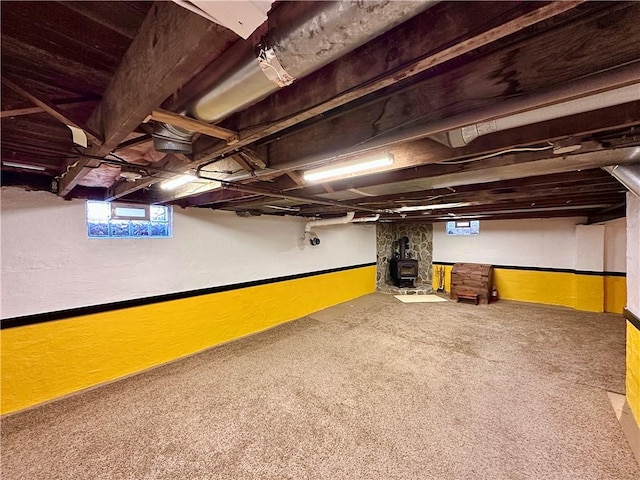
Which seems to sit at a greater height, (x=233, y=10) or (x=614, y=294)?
(x=233, y=10)

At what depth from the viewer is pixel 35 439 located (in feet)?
6.55

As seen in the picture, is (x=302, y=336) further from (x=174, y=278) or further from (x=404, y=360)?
(x=174, y=278)

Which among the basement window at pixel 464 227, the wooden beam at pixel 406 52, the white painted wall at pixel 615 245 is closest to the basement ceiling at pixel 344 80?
the wooden beam at pixel 406 52

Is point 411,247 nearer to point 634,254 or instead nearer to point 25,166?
point 634,254

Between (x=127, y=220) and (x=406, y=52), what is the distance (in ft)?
11.0

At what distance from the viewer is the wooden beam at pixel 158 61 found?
0.61 meters

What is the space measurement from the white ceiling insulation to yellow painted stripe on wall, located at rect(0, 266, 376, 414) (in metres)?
3.28

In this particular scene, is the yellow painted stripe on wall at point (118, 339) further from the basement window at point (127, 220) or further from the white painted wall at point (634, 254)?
the white painted wall at point (634, 254)

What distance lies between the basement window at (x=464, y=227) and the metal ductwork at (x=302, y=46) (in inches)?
279

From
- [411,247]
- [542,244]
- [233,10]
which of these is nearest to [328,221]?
[411,247]

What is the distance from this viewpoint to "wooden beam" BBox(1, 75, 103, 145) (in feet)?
3.00

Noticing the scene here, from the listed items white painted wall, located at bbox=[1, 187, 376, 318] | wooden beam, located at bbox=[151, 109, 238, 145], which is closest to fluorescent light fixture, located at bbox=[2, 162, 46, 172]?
white painted wall, located at bbox=[1, 187, 376, 318]

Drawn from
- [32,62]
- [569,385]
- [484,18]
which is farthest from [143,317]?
[569,385]

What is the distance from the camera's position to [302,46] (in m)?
0.59
